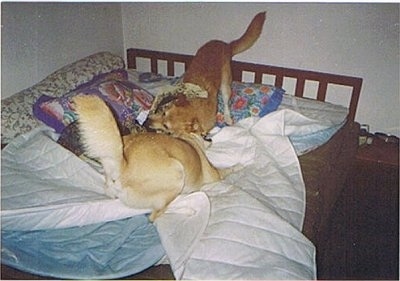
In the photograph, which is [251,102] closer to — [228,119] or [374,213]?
[228,119]

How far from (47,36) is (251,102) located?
69 centimetres

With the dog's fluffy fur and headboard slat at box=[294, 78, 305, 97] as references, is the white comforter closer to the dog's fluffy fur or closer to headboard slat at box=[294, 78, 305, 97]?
the dog's fluffy fur

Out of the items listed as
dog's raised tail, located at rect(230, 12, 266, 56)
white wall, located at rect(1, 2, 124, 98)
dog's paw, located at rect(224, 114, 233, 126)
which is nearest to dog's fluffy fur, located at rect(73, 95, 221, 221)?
dog's paw, located at rect(224, 114, 233, 126)

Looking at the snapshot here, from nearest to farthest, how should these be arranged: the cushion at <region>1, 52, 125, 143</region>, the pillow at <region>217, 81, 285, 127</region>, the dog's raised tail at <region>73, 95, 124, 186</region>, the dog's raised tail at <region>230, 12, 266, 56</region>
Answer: the dog's raised tail at <region>73, 95, 124, 186</region> → the cushion at <region>1, 52, 125, 143</region> → the pillow at <region>217, 81, 285, 127</region> → the dog's raised tail at <region>230, 12, 266, 56</region>

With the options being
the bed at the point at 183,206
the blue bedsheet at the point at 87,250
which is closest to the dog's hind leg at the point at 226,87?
the bed at the point at 183,206

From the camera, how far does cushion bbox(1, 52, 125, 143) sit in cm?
108

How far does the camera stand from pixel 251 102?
52.7 inches

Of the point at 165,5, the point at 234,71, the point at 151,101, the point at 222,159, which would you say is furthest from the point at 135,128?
the point at 165,5

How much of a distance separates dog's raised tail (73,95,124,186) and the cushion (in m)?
0.47

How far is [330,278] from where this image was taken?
3.51 feet

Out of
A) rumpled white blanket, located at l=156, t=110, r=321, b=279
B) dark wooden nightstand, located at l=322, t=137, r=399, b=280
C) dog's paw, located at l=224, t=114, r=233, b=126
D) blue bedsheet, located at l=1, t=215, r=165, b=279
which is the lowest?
dark wooden nightstand, located at l=322, t=137, r=399, b=280

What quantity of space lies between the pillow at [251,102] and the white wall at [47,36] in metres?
0.53

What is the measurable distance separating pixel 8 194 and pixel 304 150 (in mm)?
776

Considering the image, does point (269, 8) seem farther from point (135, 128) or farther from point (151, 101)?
point (135, 128)
